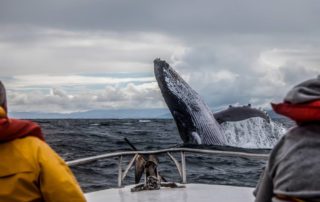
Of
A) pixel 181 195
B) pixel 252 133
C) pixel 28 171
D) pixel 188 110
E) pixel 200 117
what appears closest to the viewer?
pixel 28 171

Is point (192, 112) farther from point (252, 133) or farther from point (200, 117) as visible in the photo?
point (252, 133)

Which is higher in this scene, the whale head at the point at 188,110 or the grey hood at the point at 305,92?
the grey hood at the point at 305,92

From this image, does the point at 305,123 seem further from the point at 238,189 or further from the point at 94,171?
the point at 94,171

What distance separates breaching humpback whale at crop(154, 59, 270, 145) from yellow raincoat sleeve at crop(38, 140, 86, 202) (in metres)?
28.5

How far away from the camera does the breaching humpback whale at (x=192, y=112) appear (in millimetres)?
31609

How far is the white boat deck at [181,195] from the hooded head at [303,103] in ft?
13.4

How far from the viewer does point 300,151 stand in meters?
2.02

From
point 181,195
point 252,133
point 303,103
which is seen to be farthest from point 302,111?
point 252,133

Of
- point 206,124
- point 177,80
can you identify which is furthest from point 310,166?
point 206,124

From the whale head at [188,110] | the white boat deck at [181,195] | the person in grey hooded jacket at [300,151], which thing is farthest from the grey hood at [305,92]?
the whale head at [188,110]

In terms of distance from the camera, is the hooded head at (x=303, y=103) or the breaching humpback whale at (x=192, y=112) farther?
the breaching humpback whale at (x=192, y=112)

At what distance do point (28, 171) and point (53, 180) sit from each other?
0.09 m

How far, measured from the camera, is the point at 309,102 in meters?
2.01

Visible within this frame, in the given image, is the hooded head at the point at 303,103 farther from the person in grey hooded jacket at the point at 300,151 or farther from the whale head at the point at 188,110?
the whale head at the point at 188,110
